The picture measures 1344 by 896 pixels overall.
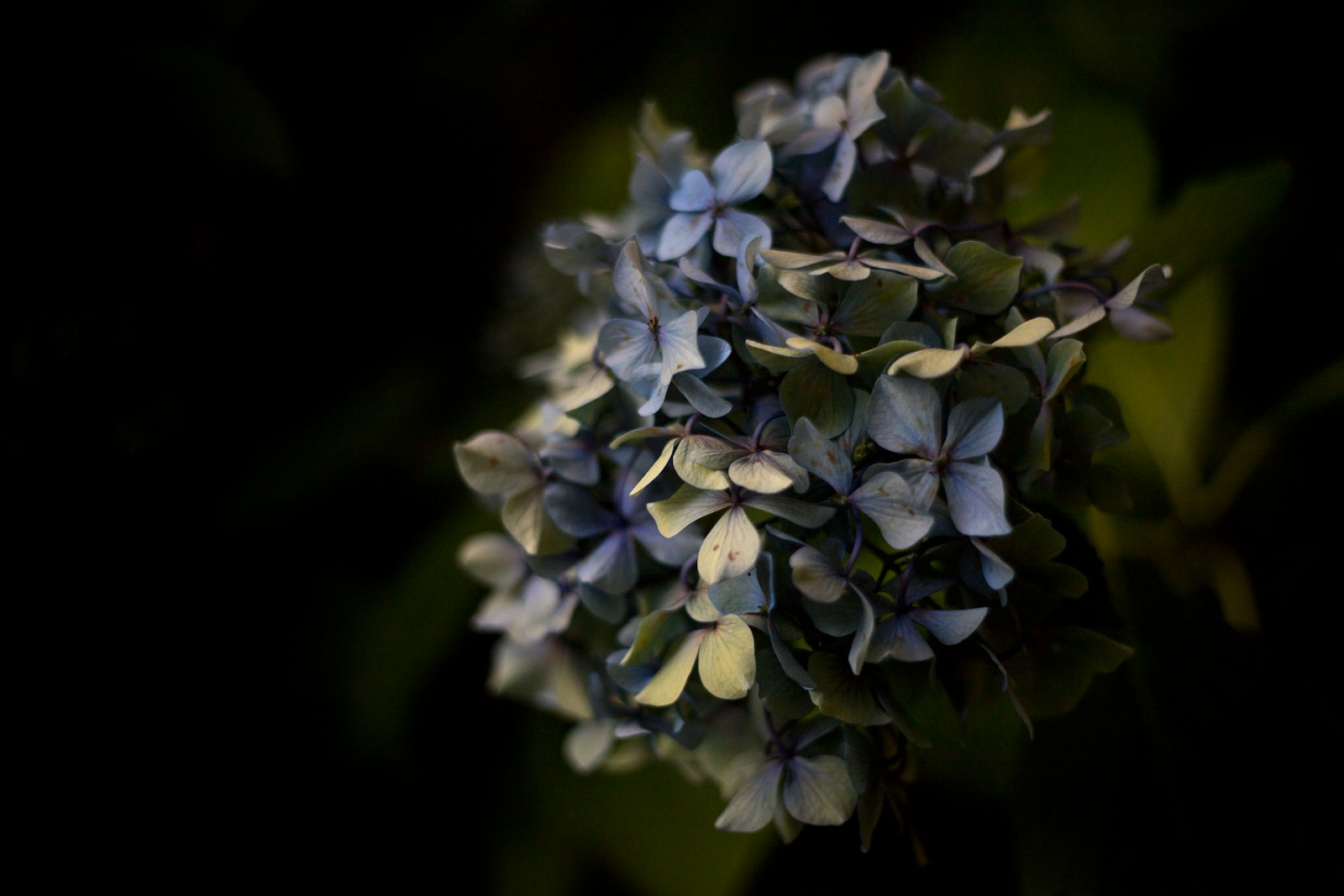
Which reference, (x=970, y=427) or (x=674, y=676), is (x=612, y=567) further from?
(x=970, y=427)

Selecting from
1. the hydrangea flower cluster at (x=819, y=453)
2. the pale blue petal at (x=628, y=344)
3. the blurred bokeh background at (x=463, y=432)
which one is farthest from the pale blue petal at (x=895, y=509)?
the blurred bokeh background at (x=463, y=432)

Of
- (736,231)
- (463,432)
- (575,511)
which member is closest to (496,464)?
(575,511)

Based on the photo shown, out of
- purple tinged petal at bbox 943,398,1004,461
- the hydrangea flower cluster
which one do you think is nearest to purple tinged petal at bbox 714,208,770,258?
the hydrangea flower cluster

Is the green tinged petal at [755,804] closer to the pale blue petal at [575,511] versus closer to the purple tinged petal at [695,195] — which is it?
the pale blue petal at [575,511]

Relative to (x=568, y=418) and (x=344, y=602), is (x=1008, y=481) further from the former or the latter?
(x=344, y=602)

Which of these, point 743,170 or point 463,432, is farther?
point 463,432

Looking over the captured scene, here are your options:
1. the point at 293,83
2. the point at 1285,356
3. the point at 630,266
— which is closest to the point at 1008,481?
the point at 630,266
